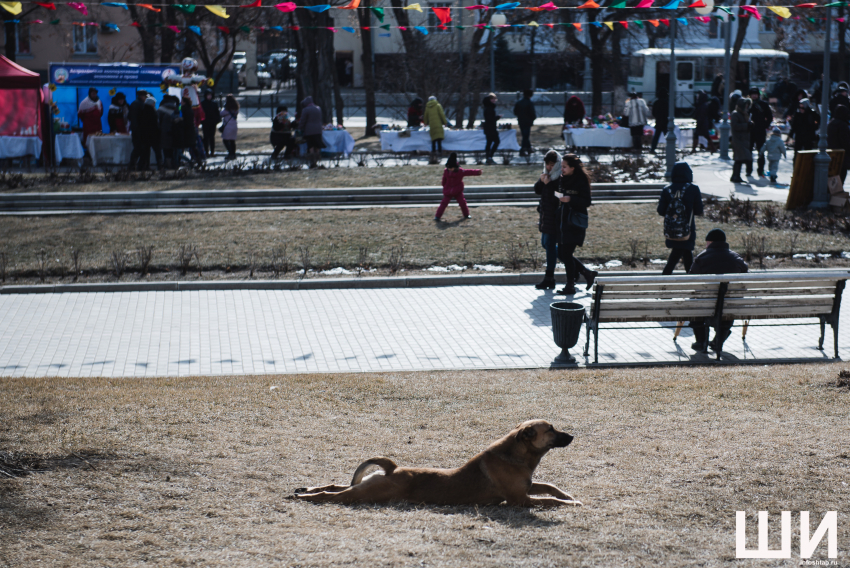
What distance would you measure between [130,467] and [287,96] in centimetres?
4829

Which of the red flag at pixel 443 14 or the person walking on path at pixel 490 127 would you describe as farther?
the person walking on path at pixel 490 127

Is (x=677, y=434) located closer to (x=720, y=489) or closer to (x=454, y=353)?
(x=720, y=489)

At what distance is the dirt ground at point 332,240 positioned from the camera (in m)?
13.6

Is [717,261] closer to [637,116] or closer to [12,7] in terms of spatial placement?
[12,7]

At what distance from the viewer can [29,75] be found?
24344mm

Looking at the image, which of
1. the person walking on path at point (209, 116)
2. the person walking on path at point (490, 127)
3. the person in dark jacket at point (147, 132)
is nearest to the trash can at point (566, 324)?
the person in dark jacket at point (147, 132)

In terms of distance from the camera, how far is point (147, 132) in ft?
74.2

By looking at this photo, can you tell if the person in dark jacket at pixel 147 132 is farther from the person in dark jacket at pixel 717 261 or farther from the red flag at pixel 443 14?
the person in dark jacket at pixel 717 261

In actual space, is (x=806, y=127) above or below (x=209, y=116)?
below

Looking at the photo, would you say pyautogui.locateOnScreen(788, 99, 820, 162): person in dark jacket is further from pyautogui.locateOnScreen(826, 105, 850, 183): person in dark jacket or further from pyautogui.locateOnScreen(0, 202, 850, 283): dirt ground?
pyautogui.locateOnScreen(0, 202, 850, 283): dirt ground

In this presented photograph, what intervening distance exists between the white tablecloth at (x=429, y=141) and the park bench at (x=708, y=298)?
58.7 feet

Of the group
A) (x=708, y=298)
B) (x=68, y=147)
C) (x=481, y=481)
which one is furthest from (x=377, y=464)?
(x=68, y=147)

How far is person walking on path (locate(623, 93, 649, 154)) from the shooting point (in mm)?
26031

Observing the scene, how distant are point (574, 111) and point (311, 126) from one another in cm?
863
